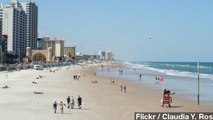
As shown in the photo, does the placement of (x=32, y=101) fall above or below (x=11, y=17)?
below

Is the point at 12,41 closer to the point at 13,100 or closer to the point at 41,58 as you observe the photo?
the point at 41,58

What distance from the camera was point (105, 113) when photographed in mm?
27125

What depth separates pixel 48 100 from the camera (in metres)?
33.9

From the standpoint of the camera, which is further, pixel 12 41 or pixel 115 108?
pixel 12 41

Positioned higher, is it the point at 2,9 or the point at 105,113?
the point at 2,9

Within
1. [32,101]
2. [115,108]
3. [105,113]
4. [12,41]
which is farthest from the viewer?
[12,41]

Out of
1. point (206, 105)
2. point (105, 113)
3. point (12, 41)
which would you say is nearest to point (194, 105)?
point (206, 105)

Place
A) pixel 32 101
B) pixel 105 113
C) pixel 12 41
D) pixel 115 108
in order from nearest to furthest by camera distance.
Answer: pixel 105 113
pixel 115 108
pixel 32 101
pixel 12 41

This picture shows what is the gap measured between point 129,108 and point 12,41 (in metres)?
168

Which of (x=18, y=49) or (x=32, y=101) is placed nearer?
(x=32, y=101)

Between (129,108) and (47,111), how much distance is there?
638cm

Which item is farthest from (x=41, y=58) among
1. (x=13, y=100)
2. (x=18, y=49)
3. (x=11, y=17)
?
(x=13, y=100)

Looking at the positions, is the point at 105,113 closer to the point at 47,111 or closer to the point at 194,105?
the point at 47,111

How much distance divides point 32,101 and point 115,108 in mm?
7404
